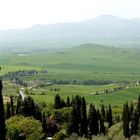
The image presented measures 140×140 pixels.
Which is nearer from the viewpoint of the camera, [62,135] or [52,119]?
[62,135]

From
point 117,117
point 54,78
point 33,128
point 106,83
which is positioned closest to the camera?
point 33,128

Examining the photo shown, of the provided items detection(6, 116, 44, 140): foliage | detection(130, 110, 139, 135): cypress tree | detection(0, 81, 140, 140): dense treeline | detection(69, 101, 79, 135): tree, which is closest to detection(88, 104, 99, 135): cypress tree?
detection(0, 81, 140, 140): dense treeline

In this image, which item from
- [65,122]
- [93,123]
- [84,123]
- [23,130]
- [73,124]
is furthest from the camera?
[65,122]

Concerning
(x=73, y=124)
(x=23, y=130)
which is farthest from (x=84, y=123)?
(x=23, y=130)

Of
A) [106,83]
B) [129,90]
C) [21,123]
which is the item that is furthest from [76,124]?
[106,83]

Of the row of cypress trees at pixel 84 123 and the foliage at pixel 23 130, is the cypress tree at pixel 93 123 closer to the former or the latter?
the row of cypress trees at pixel 84 123

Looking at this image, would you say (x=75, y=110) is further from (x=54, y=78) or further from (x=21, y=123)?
(x=54, y=78)

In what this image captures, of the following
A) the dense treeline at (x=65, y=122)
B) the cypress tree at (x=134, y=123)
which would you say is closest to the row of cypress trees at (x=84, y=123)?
the dense treeline at (x=65, y=122)

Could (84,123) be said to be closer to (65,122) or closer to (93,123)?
(93,123)

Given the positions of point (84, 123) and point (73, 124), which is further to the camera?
point (84, 123)

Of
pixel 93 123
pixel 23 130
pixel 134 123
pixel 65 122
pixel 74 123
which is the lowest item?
pixel 65 122

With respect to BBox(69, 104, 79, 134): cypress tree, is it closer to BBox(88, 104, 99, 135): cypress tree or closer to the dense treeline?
the dense treeline
